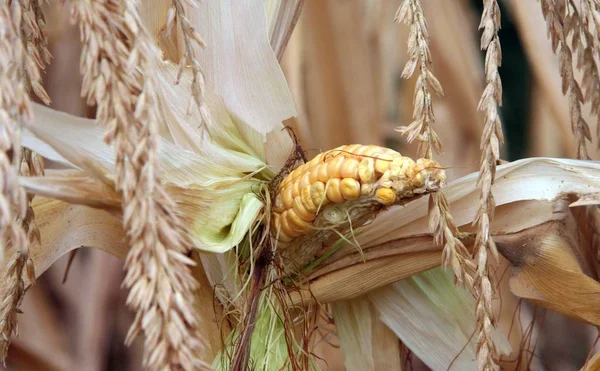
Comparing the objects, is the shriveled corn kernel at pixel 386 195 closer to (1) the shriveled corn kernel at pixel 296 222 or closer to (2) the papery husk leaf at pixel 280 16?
(1) the shriveled corn kernel at pixel 296 222

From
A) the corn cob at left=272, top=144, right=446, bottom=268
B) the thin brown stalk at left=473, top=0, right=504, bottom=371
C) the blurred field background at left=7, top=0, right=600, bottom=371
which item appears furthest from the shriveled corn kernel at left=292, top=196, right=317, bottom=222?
the blurred field background at left=7, top=0, right=600, bottom=371

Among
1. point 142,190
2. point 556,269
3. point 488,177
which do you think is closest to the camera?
point 142,190

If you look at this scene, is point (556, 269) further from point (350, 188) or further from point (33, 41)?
point (33, 41)

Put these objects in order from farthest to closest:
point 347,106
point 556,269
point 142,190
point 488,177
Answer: point 347,106 < point 556,269 < point 488,177 < point 142,190

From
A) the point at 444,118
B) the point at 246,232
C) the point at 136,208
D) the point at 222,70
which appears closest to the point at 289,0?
the point at 222,70

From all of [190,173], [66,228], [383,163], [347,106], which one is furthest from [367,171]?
[347,106]

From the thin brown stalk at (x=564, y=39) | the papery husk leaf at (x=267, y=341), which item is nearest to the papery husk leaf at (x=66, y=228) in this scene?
the papery husk leaf at (x=267, y=341)
